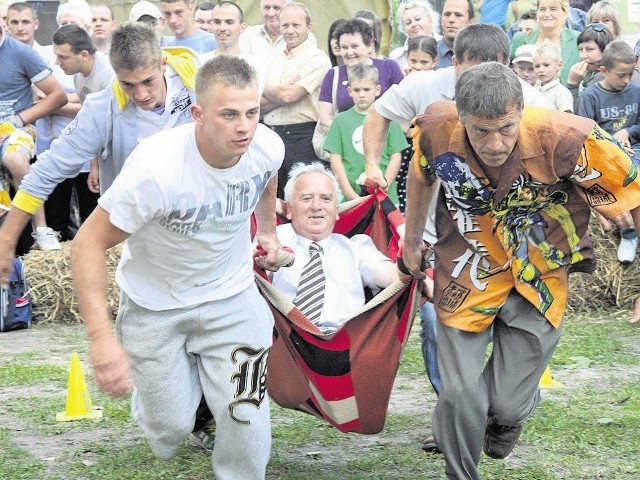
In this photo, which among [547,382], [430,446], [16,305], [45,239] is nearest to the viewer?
[430,446]

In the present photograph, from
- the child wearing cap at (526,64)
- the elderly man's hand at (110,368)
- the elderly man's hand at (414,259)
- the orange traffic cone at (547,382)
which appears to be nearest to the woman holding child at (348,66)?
Answer: the child wearing cap at (526,64)

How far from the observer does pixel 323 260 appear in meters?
6.13

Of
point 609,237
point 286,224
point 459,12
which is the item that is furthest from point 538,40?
point 286,224

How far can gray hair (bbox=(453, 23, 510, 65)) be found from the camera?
217 inches

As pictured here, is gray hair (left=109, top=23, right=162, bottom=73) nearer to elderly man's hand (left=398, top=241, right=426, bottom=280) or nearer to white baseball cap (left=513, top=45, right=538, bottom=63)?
elderly man's hand (left=398, top=241, right=426, bottom=280)

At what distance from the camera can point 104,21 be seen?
441 inches

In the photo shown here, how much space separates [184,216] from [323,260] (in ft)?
5.57

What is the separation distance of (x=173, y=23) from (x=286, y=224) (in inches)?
188

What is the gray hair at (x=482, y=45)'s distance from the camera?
18.1 ft

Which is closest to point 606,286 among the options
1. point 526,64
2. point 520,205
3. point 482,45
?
point 526,64

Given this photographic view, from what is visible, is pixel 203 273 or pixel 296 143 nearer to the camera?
pixel 203 273

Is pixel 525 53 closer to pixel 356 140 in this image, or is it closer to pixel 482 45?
pixel 356 140

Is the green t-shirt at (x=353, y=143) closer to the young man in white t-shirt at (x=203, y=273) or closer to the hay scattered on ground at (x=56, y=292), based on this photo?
the hay scattered on ground at (x=56, y=292)

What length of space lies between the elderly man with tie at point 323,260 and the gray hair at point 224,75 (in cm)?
162
